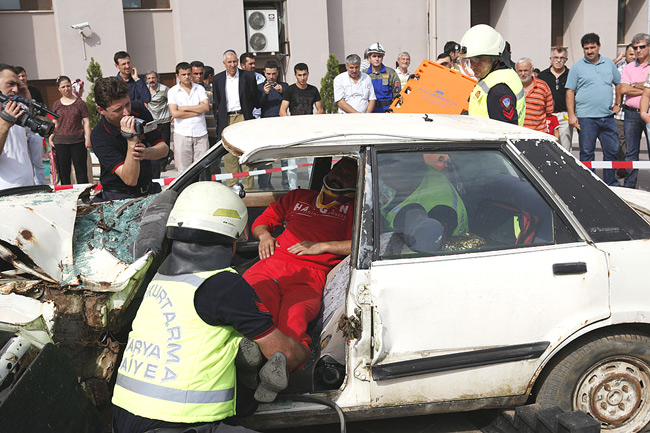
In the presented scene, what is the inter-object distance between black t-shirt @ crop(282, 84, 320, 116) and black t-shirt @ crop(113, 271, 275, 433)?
25.4 feet

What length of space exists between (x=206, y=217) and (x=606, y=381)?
1.96 m

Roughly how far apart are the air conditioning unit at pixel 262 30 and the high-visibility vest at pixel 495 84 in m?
14.4

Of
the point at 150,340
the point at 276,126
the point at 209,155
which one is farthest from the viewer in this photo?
the point at 209,155

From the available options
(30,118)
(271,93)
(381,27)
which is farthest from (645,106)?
(381,27)

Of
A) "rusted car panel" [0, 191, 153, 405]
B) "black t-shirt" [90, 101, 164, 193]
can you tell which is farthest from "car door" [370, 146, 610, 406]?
"black t-shirt" [90, 101, 164, 193]

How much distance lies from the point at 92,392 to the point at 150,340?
2.23 feet

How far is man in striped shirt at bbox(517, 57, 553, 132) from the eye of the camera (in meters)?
6.91

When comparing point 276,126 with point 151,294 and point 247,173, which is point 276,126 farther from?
point 247,173

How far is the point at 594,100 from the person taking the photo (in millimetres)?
7934

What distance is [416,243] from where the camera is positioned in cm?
274

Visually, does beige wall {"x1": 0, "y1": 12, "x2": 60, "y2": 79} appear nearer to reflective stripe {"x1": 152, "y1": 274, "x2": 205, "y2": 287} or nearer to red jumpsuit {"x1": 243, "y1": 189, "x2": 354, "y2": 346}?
red jumpsuit {"x1": 243, "y1": 189, "x2": 354, "y2": 346}

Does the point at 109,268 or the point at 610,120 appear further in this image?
the point at 610,120

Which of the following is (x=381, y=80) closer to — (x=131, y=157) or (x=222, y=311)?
(x=131, y=157)

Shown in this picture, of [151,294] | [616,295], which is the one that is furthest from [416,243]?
[151,294]
